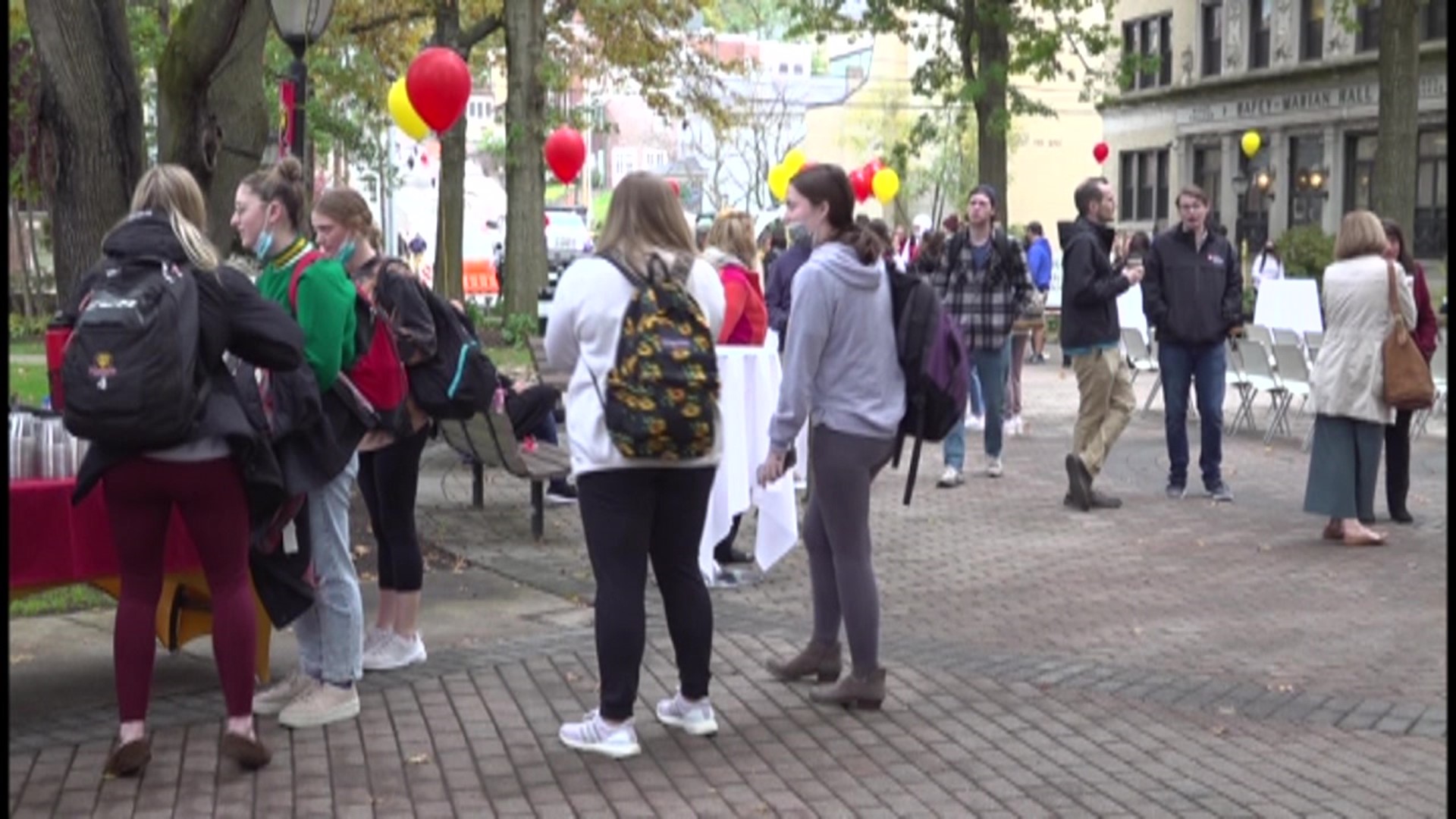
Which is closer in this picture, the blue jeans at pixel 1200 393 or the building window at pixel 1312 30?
the blue jeans at pixel 1200 393

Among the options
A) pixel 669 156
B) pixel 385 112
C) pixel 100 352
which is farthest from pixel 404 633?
pixel 669 156

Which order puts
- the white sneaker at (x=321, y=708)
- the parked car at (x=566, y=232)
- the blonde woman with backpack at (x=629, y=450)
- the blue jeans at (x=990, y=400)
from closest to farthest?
the blonde woman with backpack at (x=629, y=450) → the white sneaker at (x=321, y=708) → the blue jeans at (x=990, y=400) → the parked car at (x=566, y=232)

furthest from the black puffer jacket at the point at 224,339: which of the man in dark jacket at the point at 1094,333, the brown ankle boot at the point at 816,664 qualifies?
the man in dark jacket at the point at 1094,333

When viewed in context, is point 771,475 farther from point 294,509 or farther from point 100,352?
point 100,352

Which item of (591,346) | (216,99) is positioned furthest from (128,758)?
(216,99)

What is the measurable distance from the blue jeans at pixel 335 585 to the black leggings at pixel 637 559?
970 millimetres

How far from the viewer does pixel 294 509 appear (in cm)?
661

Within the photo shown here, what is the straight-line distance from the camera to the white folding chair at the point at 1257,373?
16703 mm

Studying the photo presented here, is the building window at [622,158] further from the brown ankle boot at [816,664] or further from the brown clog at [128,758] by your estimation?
the brown clog at [128,758]

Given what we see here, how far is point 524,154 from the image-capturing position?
2562 centimetres

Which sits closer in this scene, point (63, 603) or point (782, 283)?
point (63, 603)

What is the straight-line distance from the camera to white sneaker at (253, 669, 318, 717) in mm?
6859

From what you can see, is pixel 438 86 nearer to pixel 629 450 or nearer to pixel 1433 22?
pixel 629 450

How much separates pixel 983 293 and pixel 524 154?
13.4 metres
